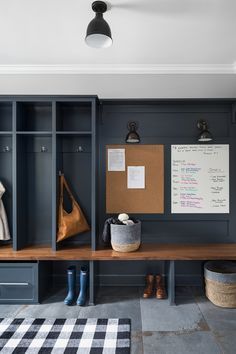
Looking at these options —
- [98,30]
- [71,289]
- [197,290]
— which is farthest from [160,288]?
[98,30]

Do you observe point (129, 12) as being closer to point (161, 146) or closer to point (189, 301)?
point (161, 146)

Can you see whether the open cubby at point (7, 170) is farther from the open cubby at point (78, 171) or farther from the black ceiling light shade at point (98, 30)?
the black ceiling light shade at point (98, 30)

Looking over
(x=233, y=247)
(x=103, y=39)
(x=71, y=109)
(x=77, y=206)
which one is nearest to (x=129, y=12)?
(x=103, y=39)

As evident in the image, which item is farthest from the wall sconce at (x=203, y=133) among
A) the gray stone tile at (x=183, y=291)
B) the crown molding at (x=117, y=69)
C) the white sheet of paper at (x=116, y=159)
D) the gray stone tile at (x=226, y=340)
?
the gray stone tile at (x=226, y=340)

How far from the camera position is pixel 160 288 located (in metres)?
2.50

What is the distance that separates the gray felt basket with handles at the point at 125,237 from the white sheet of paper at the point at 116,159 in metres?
0.66

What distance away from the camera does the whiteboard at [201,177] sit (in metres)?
2.72

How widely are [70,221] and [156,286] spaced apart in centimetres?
108

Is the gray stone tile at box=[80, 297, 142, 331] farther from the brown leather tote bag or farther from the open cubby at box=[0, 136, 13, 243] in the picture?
the open cubby at box=[0, 136, 13, 243]

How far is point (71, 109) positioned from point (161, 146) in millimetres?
1050

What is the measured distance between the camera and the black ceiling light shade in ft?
5.54

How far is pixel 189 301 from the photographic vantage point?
2.40 m

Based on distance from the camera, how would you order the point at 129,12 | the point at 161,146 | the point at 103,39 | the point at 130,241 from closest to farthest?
the point at 103,39 < the point at 129,12 < the point at 130,241 < the point at 161,146

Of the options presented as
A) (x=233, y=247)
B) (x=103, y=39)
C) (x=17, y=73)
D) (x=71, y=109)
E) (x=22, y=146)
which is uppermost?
(x=17, y=73)
